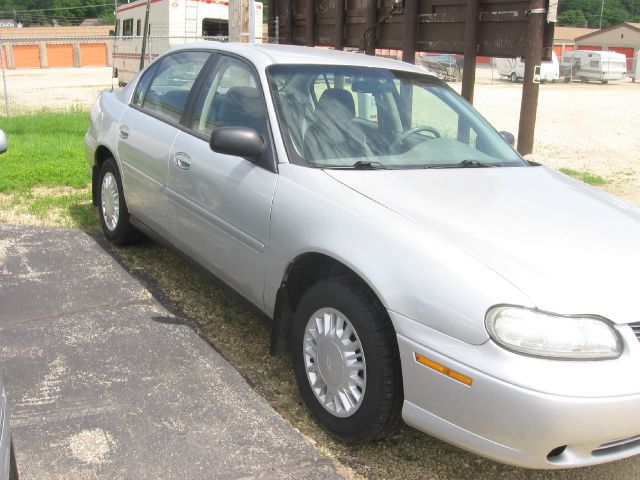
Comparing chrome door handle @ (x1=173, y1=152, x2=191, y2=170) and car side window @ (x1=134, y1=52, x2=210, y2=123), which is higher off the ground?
car side window @ (x1=134, y1=52, x2=210, y2=123)

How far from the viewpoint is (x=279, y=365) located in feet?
12.6

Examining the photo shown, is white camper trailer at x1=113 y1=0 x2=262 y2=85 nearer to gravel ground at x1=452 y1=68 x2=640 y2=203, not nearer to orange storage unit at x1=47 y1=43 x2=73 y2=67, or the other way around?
gravel ground at x1=452 y1=68 x2=640 y2=203

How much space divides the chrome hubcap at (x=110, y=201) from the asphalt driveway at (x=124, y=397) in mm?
771

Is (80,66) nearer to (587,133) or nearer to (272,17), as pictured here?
(587,133)

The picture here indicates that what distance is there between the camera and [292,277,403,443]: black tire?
275 cm

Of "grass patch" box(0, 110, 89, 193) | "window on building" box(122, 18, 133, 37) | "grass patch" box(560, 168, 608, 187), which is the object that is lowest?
"grass patch" box(560, 168, 608, 187)

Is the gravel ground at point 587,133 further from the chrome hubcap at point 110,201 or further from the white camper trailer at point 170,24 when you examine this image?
the white camper trailer at point 170,24

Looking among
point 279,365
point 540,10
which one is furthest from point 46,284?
point 540,10

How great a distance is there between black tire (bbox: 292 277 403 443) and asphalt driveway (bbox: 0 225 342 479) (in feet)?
0.58

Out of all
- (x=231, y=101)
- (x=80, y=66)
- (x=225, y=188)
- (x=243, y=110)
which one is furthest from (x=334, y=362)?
(x=80, y=66)

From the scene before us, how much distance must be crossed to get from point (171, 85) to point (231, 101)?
3.08 feet

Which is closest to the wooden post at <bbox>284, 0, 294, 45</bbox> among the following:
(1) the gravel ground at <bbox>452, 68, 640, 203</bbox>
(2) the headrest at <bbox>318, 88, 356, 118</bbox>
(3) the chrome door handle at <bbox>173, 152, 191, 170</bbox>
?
(1) the gravel ground at <bbox>452, 68, 640, 203</bbox>

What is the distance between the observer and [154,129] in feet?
15.2

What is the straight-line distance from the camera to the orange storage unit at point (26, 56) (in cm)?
5375
